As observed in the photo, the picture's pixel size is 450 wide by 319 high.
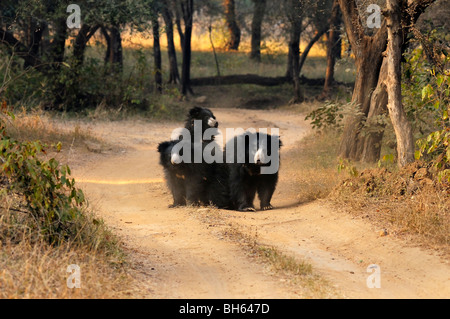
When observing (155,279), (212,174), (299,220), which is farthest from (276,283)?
(212,174)

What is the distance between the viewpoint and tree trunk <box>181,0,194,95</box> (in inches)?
820

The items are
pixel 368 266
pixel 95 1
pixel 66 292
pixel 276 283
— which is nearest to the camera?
pixel 66 292

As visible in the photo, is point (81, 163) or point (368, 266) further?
point (81, 163)

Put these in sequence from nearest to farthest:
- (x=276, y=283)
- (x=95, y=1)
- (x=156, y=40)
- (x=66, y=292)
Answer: (x=66, y=292) < (x=276, y=283) < (x=95, y=1) < (x=156, y=40)

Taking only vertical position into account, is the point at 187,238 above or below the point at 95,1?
below

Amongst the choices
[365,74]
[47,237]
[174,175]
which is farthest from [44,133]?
[47,237]

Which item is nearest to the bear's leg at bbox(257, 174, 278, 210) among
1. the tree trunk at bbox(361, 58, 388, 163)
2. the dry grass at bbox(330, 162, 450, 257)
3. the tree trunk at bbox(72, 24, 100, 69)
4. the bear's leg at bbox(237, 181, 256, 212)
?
the bear's leg at bbox(237, 181, 256, 212)

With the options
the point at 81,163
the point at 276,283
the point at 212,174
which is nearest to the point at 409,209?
the point at 276,283

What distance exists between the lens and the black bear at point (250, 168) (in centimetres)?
827

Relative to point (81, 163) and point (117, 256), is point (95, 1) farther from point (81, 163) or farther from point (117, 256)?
point (117, 256)

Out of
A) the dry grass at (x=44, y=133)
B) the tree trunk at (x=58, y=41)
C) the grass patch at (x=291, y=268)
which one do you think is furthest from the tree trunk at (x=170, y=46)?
the grass patch at (x=291, y=268)

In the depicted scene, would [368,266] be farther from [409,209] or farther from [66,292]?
[66,292]

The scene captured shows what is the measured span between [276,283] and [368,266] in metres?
1.18

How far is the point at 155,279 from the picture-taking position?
16.1 ft
